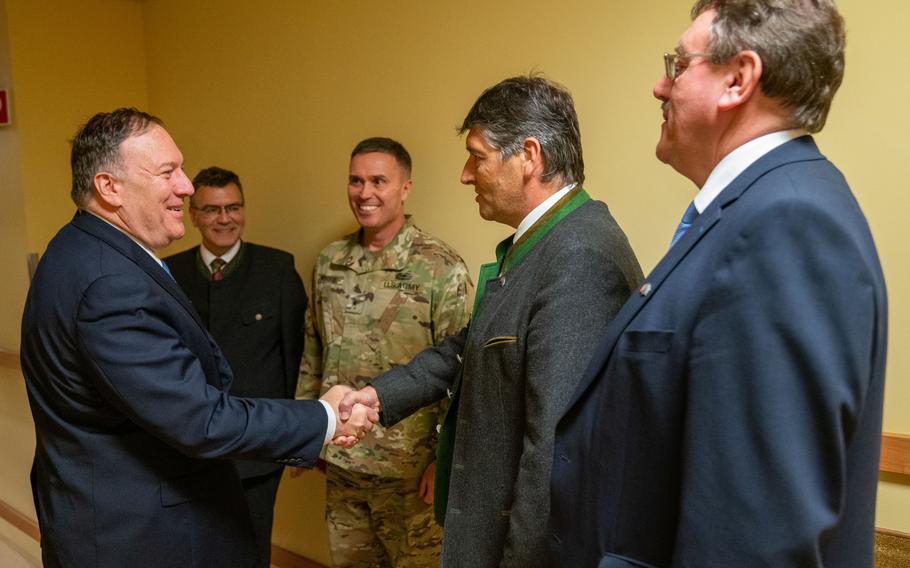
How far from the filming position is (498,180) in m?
1.51

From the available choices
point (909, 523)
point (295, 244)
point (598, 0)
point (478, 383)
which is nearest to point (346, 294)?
point (295, 244)

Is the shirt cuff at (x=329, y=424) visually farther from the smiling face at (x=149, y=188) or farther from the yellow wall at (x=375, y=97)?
the yellow wall at (x=375, y=97)

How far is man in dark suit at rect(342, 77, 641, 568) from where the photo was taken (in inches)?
50.5

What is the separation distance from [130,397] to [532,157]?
3.22 feet

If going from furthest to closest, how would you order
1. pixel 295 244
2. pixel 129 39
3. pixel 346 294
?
pixel 129 39 → pixel 295 244 → pixel 346 294

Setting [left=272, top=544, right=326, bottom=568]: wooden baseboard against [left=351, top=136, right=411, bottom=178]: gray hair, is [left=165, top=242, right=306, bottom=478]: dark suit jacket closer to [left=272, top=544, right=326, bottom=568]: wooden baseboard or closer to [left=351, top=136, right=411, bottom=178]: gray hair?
[left=351, top=136, right=411, bottom=178]: gray hair

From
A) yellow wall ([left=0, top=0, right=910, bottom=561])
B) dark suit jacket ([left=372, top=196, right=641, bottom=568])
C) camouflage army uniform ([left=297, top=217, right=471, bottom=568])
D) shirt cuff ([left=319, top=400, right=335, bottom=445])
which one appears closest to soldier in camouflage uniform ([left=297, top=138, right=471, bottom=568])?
camouflage army uniform ([left=297, top=217, right=471, bottom=568])

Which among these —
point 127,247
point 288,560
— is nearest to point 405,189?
point 127,247

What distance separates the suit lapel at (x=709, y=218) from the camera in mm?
884

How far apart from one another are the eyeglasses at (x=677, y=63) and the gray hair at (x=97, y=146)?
121 cm

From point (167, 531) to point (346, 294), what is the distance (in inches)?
41.1

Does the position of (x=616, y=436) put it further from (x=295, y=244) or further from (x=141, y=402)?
(x=295, y=244)

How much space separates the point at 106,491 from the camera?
1.50 meters

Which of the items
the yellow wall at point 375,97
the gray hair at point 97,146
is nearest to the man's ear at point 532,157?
the yellow wall at point 375,97
